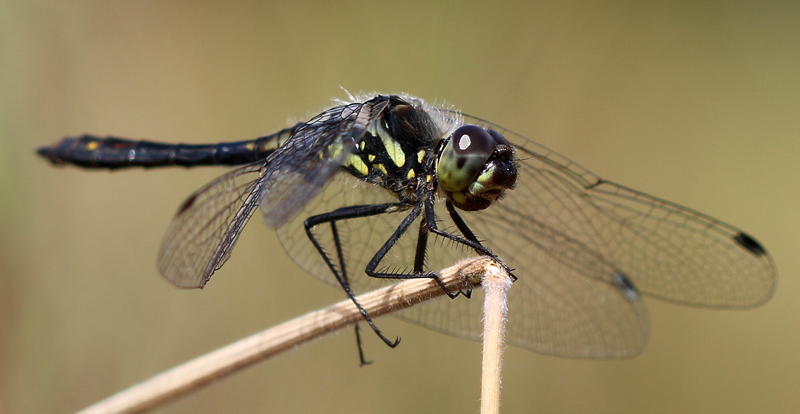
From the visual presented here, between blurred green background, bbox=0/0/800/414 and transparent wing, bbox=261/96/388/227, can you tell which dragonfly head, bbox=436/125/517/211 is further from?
blurred green background, bbox=0/0/800/414

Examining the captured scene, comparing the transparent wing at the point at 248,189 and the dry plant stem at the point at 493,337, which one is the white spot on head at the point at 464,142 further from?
the dry plant stem at the point at 493,337

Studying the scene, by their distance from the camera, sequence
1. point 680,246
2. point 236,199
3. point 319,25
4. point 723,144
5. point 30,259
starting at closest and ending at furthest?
point 236,199 < point 680,246 < point 30,259 < point 319,25 < point 723,144

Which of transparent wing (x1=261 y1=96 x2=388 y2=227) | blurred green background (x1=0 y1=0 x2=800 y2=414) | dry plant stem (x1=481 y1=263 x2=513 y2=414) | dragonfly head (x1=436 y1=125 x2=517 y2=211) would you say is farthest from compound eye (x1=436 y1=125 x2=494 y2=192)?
blurred green background (x1=0 y1=0 x2=800 y2=414)

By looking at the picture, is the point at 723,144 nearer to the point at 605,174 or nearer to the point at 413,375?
the point at 605,174

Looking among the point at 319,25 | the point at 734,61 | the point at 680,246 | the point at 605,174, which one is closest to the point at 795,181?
the point at 734,61

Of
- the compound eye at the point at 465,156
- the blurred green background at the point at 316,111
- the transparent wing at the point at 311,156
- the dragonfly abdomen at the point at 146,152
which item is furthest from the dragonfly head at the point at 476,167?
the blurred green background at the point at 316,111

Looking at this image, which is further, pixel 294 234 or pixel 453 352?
pixel 453 352
